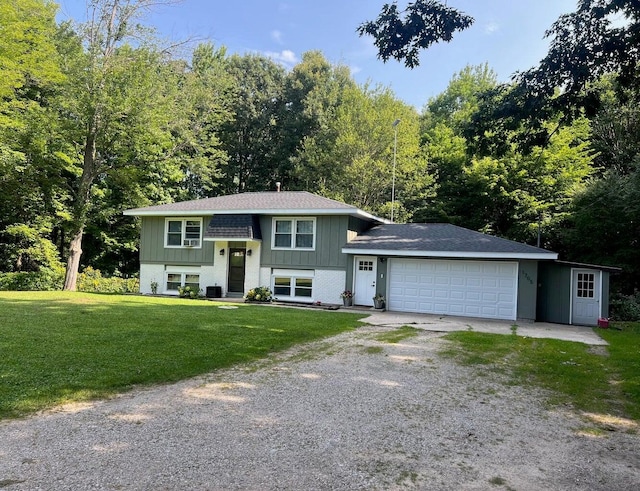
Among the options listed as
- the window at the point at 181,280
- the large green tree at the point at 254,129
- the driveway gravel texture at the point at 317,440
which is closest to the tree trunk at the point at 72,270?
the window at the point at 181,280

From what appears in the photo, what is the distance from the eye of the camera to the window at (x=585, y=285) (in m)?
13.5

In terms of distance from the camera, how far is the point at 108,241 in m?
24.7

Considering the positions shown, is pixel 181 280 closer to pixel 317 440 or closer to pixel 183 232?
pixel 183 232

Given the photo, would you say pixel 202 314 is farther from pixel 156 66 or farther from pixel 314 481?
pixel 156 66

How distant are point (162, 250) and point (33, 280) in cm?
705

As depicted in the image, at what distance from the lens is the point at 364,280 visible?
16031 millimetres

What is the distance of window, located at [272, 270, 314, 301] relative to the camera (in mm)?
16859

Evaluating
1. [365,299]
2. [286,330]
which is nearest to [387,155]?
[365,299]

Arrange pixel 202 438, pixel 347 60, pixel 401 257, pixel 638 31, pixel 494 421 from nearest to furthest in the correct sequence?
pixel 202 438
pixel 494 421
pixel 638 31
pixel 401 257
pixel 347 60

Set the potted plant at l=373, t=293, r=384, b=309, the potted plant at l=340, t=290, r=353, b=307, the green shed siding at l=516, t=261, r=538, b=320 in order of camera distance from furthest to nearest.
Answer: the potted plant at l=340, t=290, r=353, b=307 < the potted plant at l=373, t=293, r=384, b=309 < the green shed siding at l=516, t=261, r=538, b=320

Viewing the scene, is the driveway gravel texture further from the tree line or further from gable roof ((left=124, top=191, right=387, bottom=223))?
gable roof ((left=124, top=191, right=387, bottom=223))

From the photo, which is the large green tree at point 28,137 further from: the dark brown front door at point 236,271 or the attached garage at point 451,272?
the attached garage at point 451,272

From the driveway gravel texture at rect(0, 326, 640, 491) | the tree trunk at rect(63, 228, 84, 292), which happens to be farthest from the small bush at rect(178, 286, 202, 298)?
the driveway gravel texture at rect(0, 326, 640, 491)

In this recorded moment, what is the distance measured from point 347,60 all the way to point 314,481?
35623 millimetres
